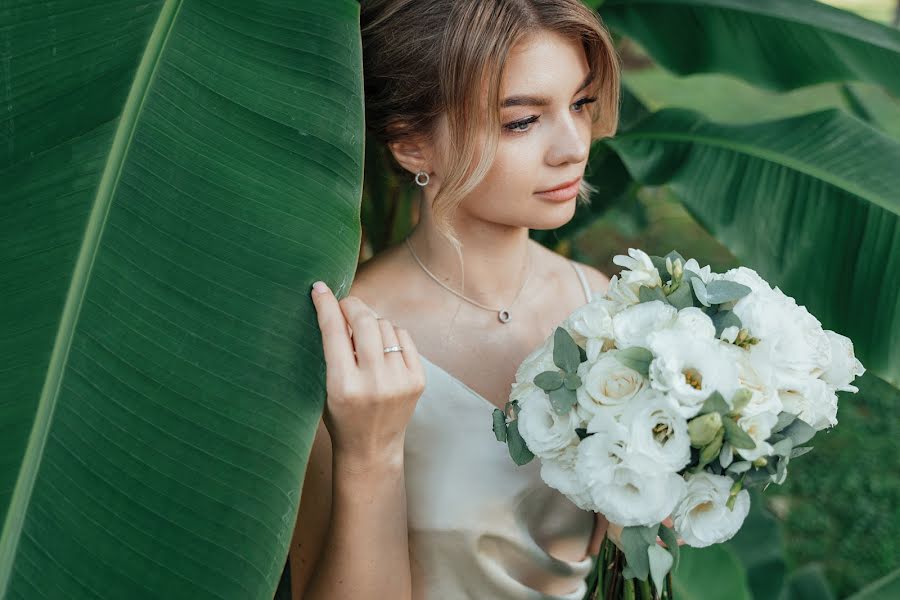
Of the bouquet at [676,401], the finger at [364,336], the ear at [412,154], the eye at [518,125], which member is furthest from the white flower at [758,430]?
the ear at [412,154]

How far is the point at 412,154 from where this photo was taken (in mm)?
1568

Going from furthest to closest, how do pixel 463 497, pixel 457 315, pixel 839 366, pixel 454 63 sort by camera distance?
pixel 457 315, pixel 463 497, pixel 454 63, pixel 839 366

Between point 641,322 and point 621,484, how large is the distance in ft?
0.71

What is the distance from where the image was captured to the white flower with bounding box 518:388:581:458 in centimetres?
125

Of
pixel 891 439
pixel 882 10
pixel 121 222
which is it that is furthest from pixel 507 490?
pixel 882 10

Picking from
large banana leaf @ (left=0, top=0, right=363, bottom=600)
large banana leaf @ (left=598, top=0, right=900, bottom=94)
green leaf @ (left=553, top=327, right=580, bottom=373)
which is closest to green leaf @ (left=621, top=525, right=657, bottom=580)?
green leaf @ (left=553, top=327, right=580, bottom=373)

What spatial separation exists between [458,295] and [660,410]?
0.59 m

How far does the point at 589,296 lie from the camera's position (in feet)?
6.01

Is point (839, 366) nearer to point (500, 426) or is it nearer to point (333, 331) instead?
point (500, 426)

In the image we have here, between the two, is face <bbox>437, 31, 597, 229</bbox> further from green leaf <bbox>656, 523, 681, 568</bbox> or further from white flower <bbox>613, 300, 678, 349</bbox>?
green leaf <bbox>656, 523, 681, 568</bbox>

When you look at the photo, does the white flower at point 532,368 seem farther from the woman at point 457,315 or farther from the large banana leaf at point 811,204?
the large banana leaf at point 811,204

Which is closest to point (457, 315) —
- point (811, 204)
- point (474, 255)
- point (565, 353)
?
point (474, 255)

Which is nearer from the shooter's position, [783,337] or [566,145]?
[783,337]

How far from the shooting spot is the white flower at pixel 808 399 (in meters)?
1.24
